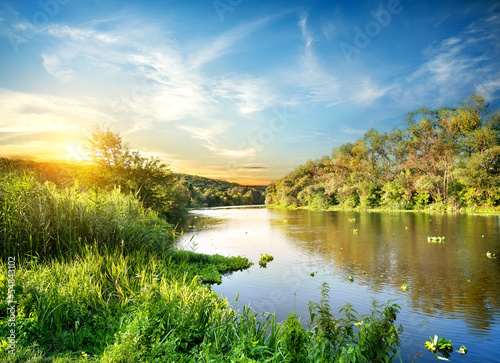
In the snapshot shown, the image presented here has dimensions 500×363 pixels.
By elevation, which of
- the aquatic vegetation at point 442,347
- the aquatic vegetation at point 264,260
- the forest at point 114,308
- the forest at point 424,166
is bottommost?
the aquatic vegetation at point 264,260

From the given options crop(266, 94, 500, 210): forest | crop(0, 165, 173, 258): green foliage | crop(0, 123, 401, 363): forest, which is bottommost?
crop(0, 123, 401, 363): forest

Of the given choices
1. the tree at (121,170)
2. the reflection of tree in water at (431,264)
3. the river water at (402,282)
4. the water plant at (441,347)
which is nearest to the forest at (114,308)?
the water plant at (441,347)

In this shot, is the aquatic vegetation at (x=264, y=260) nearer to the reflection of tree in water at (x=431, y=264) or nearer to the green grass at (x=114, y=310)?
the reflection of tree in water at (x=431, y=264)

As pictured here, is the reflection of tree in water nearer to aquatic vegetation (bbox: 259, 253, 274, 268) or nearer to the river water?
the river water

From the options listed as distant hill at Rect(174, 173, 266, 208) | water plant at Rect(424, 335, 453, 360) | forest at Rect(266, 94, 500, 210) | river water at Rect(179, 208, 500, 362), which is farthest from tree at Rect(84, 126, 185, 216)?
distant hill at Rect(174, 173, 266, 208)

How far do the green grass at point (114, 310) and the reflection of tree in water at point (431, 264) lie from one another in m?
2.53

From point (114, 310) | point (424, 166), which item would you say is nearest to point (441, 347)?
point (114, 310)

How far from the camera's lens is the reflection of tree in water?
679cm

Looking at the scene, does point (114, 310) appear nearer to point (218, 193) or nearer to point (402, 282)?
point (402, 282)

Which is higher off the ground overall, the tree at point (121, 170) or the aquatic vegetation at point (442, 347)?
the tree at point (121, 170)

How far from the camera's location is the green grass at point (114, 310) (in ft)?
11.2

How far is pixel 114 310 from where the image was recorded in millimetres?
4949

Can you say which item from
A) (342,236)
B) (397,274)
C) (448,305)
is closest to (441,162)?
(342,236)

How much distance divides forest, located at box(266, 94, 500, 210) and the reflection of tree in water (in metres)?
18.1
